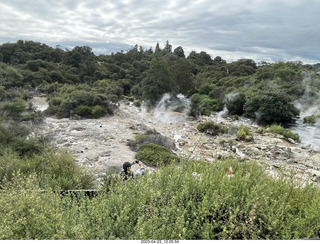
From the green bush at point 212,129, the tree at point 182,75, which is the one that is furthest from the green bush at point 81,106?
the tree at point 182,75

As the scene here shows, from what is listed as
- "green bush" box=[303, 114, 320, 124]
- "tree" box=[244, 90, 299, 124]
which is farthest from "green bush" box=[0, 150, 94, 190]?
"green bush" box=[303, 114, 320, 124]

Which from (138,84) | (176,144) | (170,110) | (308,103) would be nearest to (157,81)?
(170,110)

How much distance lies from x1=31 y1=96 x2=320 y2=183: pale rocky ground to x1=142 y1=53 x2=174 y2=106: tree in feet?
22.1

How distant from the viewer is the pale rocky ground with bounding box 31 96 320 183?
938 cm

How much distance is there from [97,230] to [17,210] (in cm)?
108

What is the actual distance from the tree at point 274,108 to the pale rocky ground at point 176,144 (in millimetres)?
2611

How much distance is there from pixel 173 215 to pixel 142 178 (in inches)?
46.0

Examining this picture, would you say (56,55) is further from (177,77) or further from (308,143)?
(308,143)

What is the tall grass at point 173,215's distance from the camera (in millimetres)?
2361

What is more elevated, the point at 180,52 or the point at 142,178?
the point at 180,52

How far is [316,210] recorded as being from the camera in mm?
2758

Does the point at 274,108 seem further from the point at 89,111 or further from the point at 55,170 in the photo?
the point at 55,170

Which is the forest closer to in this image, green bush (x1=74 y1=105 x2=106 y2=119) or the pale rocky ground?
green bush (x1=74 y1=105 x2=106 y2=119)

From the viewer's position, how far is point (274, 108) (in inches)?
720
